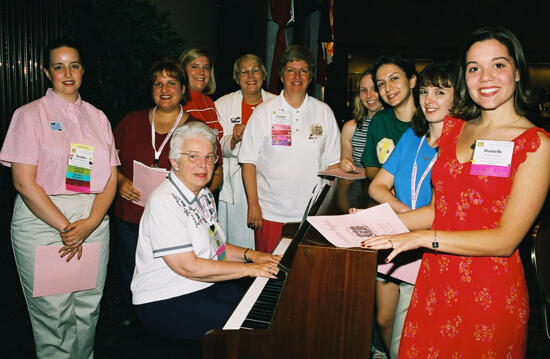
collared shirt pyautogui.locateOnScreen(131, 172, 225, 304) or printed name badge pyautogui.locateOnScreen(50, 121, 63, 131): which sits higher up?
printed name badge pyautogui.locateOnScreen(50, 121, 63, 131)

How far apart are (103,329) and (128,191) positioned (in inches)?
48.4

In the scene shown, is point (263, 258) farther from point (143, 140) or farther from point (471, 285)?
point (143, 140)

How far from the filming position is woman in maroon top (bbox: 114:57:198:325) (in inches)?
102

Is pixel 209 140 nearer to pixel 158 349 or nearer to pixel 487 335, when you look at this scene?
pixel 158 349

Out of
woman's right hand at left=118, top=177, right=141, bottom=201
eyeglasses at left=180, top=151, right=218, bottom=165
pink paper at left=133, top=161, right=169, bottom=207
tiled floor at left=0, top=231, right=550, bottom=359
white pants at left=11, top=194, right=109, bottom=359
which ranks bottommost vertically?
tiled floor at left=0, top=231, right=550, bottom=359

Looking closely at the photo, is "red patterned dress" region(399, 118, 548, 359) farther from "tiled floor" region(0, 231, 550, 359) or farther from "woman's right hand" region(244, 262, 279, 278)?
"tiled floor" region(0, 231, 550, 359)

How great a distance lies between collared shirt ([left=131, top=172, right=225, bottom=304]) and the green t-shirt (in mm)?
1108

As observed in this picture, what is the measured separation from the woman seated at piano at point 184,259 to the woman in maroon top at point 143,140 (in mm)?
654

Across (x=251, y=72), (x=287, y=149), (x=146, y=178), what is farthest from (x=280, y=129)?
(x=146, y=178)

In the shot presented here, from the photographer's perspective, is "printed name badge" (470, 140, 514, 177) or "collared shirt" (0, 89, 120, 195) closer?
"printed name badge" (470, 140, 514, 177)

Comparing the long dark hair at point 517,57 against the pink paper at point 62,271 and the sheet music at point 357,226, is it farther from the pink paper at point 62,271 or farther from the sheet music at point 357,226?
the pink paper at point 62,271

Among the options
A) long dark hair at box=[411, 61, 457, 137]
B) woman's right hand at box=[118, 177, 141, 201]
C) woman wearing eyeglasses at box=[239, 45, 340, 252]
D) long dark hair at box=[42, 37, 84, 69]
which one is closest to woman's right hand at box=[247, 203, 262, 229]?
woman wearing eyeglasses at box=[239, 45, 340, 252]

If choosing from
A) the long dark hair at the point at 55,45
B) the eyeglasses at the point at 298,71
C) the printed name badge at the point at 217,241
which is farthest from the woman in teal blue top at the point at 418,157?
the long dark hair at the point at 55,45

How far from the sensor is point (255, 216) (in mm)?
3004
